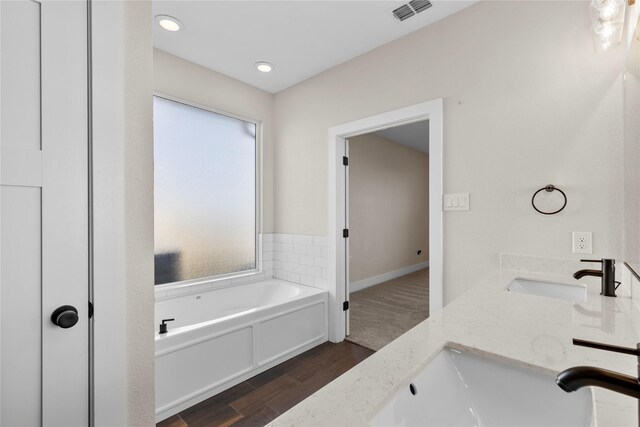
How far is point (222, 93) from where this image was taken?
3.09 metres

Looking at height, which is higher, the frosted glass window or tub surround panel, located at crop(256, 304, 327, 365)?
the frosted glass window

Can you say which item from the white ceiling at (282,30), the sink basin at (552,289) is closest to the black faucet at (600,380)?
the sink basin at (552,289)

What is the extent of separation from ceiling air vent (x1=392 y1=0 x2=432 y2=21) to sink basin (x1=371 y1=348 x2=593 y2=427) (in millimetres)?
2231

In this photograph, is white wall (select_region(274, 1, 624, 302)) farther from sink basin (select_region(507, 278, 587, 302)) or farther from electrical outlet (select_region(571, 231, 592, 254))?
sink basin (select_region(507, 278, 587, 302))

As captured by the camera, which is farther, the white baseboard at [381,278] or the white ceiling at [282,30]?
the white baseboard at [381,278]

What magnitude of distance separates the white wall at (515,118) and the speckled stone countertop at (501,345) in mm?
543

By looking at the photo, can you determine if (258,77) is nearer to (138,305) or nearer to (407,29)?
(407,29)

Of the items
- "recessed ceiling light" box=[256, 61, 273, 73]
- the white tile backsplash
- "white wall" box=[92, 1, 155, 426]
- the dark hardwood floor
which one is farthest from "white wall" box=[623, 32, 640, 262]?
"recessed ceiling light" box=[256, 61, 273, 73]

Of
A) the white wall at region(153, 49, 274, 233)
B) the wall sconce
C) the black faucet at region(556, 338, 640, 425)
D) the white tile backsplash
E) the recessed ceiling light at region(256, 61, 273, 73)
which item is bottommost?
the white tile backsplash

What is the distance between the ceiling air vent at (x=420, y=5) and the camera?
205 cm

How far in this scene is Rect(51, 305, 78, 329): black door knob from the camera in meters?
0.91

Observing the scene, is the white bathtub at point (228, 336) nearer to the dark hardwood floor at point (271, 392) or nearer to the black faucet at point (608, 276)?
Answer: the dark hardwood floor at point (271, 392)

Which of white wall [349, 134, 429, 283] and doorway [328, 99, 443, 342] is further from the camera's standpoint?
white wall [349, 134, 429, 283]

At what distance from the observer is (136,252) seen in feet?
3.54
